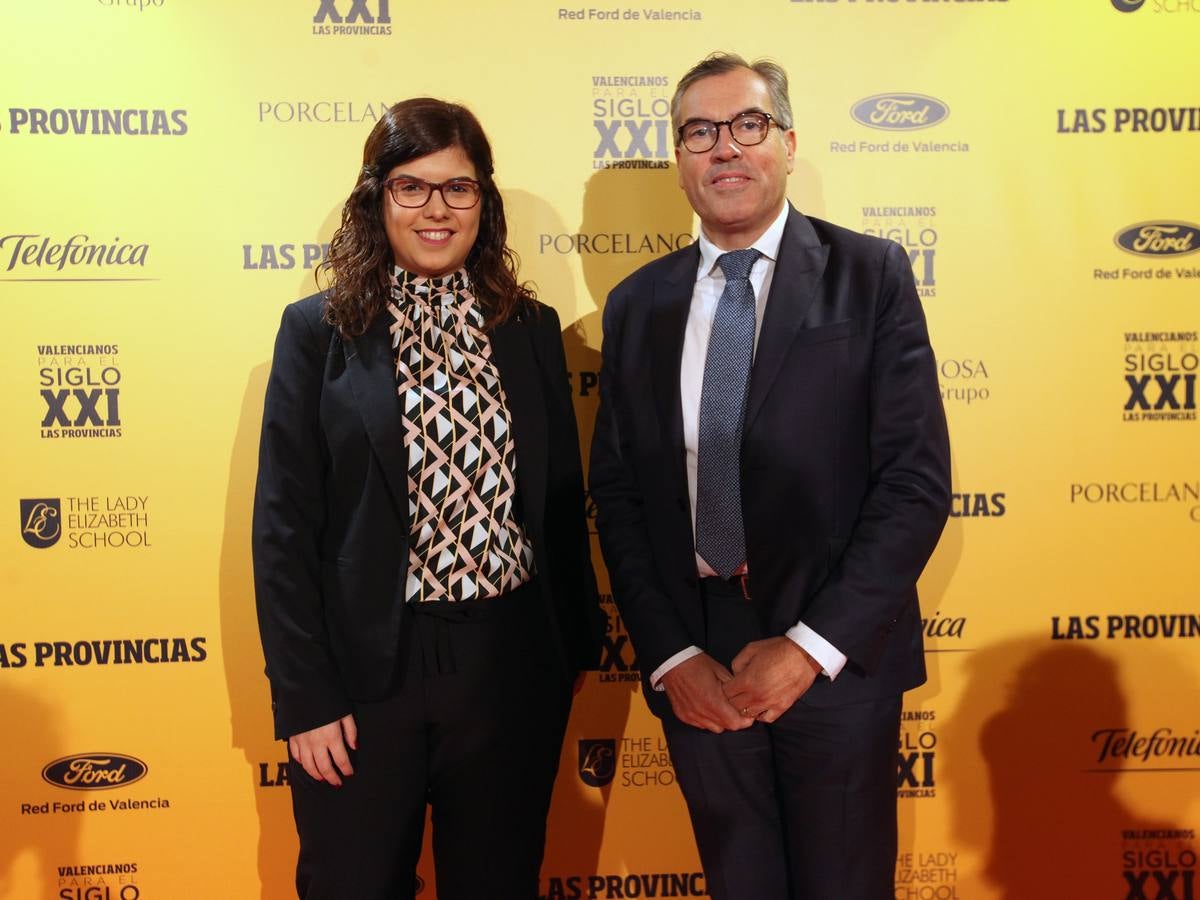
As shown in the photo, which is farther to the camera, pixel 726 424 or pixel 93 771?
pixel 93 771

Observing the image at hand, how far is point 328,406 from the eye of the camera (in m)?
1.75

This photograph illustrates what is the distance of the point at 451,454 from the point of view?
1762 millimetres

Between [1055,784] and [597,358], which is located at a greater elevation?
[597,358]

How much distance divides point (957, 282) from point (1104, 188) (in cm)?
48

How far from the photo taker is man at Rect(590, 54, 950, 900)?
1.74m

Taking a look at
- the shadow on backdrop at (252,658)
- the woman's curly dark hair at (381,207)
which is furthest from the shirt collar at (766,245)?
the shadow on backdrop at (252,658)

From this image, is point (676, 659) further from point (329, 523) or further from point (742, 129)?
point (742, 129)

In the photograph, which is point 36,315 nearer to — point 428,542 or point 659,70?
point 428,542

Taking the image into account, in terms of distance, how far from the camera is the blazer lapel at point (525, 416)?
1841 mm

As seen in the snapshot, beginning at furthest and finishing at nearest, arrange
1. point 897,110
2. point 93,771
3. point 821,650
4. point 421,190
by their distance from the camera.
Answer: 1. point 93,771
2. point 897,110
3. point 421,190
4. point 821,650

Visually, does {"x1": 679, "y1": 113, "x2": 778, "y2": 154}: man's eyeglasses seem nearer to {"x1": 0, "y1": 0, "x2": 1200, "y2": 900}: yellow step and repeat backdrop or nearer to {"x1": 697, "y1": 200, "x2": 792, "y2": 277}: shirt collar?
{"x1": 697, "y1": 200, "x2": 792, "y2": 277}: shirt collar

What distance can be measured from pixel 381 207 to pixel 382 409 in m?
0.42

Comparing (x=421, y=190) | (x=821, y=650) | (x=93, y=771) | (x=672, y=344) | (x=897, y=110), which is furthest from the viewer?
(x=93, y=771)

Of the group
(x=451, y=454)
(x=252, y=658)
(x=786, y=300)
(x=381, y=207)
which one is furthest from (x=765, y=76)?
(x=252, y=658)
